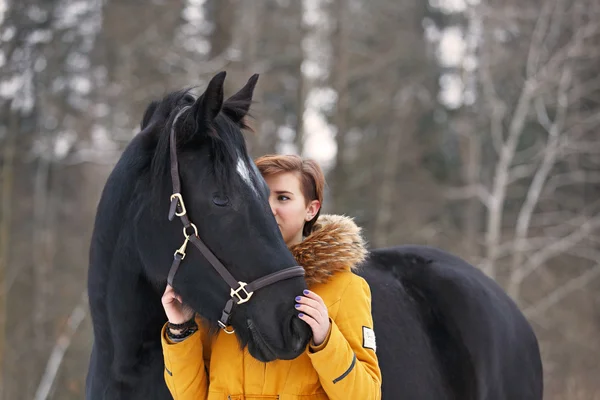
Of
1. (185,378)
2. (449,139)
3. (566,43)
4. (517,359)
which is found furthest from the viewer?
(449,139)

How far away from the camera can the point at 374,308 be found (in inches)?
117

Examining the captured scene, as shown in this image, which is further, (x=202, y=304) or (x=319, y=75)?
(x=319, y=75)

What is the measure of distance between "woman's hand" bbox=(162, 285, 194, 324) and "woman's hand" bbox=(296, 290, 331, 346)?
45 cm

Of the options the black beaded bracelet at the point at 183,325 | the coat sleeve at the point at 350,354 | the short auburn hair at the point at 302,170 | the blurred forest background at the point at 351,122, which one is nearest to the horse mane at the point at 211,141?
the short auburn hair at the point at 302,170

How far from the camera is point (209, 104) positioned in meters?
2.26

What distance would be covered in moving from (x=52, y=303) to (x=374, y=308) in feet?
36.7

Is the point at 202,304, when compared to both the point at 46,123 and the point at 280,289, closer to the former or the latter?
the point at 280,289

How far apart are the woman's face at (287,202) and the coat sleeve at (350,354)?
1.11ft

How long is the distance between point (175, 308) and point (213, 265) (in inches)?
9.1

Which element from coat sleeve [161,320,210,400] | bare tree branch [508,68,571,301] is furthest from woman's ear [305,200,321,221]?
bare tree branch [508,68,571,301]

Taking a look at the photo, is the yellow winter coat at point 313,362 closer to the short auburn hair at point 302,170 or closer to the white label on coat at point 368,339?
the white label on coat at point 368,339

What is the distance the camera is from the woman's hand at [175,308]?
7.33ft

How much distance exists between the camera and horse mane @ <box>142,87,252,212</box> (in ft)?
7.34

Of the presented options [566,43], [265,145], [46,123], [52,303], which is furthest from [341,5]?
[52,303]
